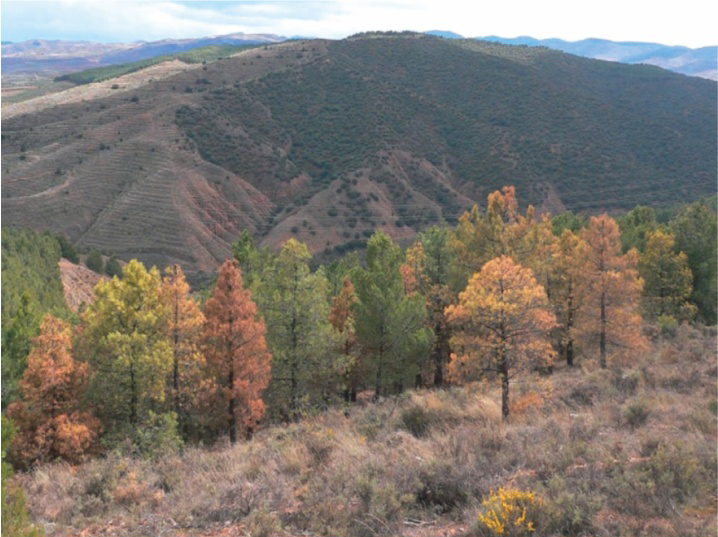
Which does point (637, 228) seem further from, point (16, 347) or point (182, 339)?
point (16, 347)

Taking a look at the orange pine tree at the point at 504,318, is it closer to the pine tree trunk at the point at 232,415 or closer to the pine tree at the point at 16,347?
the pine tree trunk at the point at 232,415

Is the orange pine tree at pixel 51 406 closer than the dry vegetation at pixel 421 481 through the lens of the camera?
No

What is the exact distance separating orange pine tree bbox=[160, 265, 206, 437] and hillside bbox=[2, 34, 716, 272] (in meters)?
60.8

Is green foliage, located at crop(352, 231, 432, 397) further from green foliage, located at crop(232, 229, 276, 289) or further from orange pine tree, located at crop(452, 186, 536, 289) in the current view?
green foliage, located at crop(232, 229, 276, 289)

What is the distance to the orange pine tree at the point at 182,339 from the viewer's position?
1711cm

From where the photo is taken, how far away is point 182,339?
1734 centimetres

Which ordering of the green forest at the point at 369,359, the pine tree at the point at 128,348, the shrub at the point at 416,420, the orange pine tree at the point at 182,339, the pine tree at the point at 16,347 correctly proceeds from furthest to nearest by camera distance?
1. the orange pine tree at the point at 182,339
2. the pine tree at the point at 16,347
3. the pine tree at the point at 128,348
4. the shrub at the point at 416,420
5. the green forest at the point at 369,359

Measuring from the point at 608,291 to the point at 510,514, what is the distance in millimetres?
18732

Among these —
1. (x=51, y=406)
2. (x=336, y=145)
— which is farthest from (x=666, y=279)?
(x=336, y=145)

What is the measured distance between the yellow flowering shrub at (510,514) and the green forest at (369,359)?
1.0 inches

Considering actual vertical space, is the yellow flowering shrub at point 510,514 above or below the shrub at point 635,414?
above

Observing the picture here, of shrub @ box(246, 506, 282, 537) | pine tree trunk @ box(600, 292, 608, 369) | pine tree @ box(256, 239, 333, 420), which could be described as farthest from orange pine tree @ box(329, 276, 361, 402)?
shrub @ box(246, 506, 282, 537)

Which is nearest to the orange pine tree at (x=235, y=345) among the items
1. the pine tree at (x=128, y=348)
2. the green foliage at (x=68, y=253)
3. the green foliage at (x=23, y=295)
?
the pine tree at (x=128, y=348)

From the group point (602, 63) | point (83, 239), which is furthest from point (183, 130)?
point (602, 63)
